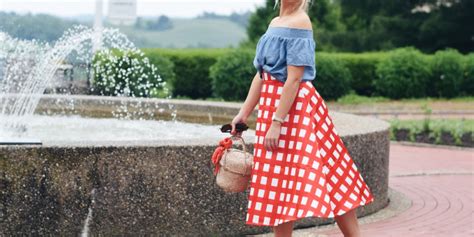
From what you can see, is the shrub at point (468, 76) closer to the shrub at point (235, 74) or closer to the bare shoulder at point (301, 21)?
the shrub at point (235, 74)

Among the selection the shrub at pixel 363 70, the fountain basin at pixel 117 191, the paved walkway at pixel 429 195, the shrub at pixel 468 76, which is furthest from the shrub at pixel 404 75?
the fountain basin at pixel 117 191

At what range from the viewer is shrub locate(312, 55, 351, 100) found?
20784mm

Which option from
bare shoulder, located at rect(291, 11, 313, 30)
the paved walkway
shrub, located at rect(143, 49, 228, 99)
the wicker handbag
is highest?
bare shoulder, located at rect(291, 11, 313, 30)

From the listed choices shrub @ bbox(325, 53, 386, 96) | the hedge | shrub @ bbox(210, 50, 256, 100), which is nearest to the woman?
shrub @ bbox(210, 50, 256, 100)

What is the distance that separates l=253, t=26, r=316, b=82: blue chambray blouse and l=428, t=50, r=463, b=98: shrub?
1812 cm

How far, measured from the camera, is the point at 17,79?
17.1m

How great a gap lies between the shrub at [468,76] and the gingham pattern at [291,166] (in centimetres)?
1840

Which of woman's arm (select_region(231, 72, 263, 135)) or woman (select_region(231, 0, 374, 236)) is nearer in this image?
woman (select_region(231, 0, 374, 236))

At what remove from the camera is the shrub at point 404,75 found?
2169 cm

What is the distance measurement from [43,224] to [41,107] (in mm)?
5649

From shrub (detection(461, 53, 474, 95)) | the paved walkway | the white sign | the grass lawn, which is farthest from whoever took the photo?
the white sign

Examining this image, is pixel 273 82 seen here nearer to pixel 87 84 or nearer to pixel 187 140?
pixel 187 140

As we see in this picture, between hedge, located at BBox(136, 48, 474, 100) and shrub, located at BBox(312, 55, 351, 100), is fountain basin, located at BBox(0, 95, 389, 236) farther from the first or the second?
hedge, located at BBox(136, 48, 474, 100)

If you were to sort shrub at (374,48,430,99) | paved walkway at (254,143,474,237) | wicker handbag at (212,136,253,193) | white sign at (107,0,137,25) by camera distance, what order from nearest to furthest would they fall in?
wicker handbag at (212,136,253,193)
paved walkway at (254,143,474,237)
shrub at (374,48,430,99)
white sign at (107,0,137,25)
